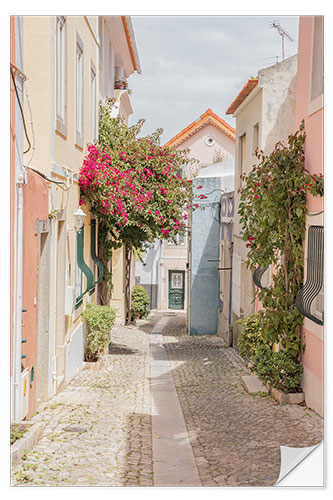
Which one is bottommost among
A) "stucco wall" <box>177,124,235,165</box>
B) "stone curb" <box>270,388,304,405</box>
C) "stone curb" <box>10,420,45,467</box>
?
"stone curb" <box>270,388,304,405</box>

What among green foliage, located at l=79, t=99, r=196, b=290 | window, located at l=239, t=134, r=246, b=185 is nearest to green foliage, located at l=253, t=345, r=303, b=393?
green foliage, located at l=79, t=99, r=196, b=290

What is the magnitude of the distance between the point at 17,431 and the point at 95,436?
1.11 m

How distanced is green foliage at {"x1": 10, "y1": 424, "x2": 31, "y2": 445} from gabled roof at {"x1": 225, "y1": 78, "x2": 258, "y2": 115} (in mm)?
8050

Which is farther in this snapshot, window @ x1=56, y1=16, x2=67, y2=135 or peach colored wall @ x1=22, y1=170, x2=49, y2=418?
window @ x1=56, y1=16, x2=67, y2=135

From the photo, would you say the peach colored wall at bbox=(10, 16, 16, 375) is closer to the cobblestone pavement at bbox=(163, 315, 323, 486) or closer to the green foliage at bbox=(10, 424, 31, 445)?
the green foliage at bbox=(10, 424, 31, 445)

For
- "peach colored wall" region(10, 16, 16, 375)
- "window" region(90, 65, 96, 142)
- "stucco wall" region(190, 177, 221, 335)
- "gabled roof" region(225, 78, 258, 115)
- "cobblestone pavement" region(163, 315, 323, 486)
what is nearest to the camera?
"peach colored wall" region(10, 16, 16, 375)

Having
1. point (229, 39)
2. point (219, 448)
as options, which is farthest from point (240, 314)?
point (229, 39)

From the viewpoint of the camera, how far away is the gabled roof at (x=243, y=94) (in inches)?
454

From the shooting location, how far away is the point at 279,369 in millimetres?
7395

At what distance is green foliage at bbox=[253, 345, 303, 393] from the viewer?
7.32 meters

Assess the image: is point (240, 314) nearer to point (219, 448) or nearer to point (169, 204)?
point (169, 204)

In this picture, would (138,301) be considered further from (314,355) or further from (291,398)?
(314,355)

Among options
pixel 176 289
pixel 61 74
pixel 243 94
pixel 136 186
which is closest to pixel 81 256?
pixel 136 186

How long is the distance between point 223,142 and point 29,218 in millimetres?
17017
